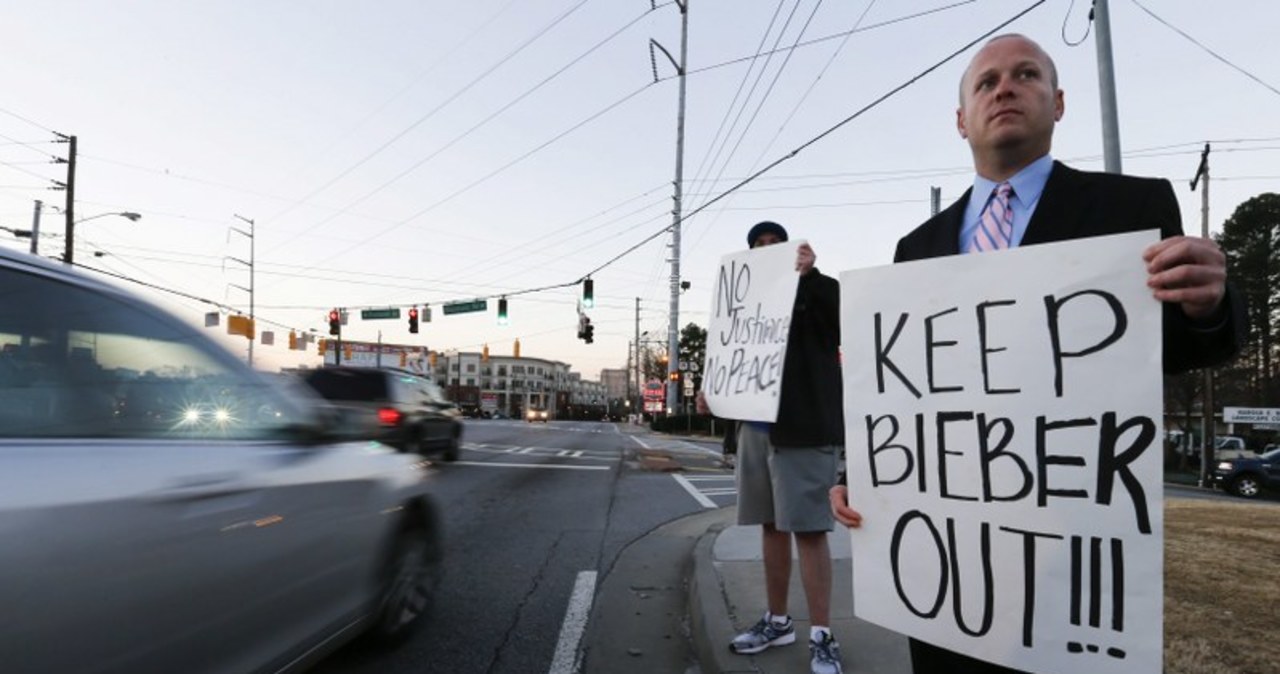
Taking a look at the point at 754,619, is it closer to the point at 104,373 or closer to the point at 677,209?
the point at 104,373

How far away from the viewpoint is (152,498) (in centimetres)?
185

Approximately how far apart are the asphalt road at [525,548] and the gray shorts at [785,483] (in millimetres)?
1291

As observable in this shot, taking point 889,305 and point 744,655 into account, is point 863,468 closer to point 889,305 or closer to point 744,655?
point 889,305

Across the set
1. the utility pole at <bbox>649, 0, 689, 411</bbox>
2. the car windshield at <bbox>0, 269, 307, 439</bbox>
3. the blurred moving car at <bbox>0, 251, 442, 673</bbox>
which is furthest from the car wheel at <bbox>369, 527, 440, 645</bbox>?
the utility pole at <bbox>649, 0, 689, 411</bbox>

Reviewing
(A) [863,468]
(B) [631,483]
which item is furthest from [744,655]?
(B) [631,483]

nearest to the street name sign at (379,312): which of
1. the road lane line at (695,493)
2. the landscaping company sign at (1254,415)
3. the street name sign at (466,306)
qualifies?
the street name sign at (466,306)

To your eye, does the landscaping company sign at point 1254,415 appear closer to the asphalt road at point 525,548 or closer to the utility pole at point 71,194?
the asphalt road at point 525,548

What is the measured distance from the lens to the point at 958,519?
5.21 ft

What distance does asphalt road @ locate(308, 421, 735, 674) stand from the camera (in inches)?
140

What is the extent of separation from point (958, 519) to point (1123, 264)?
0.64 meters

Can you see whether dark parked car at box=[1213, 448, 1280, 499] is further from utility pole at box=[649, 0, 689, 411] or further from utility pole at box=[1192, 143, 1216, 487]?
utility pole at box=[649, 0, 689, 411]

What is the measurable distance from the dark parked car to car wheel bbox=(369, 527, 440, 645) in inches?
919

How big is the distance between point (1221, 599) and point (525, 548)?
470 centimetres

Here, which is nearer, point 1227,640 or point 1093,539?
point 1093,539
